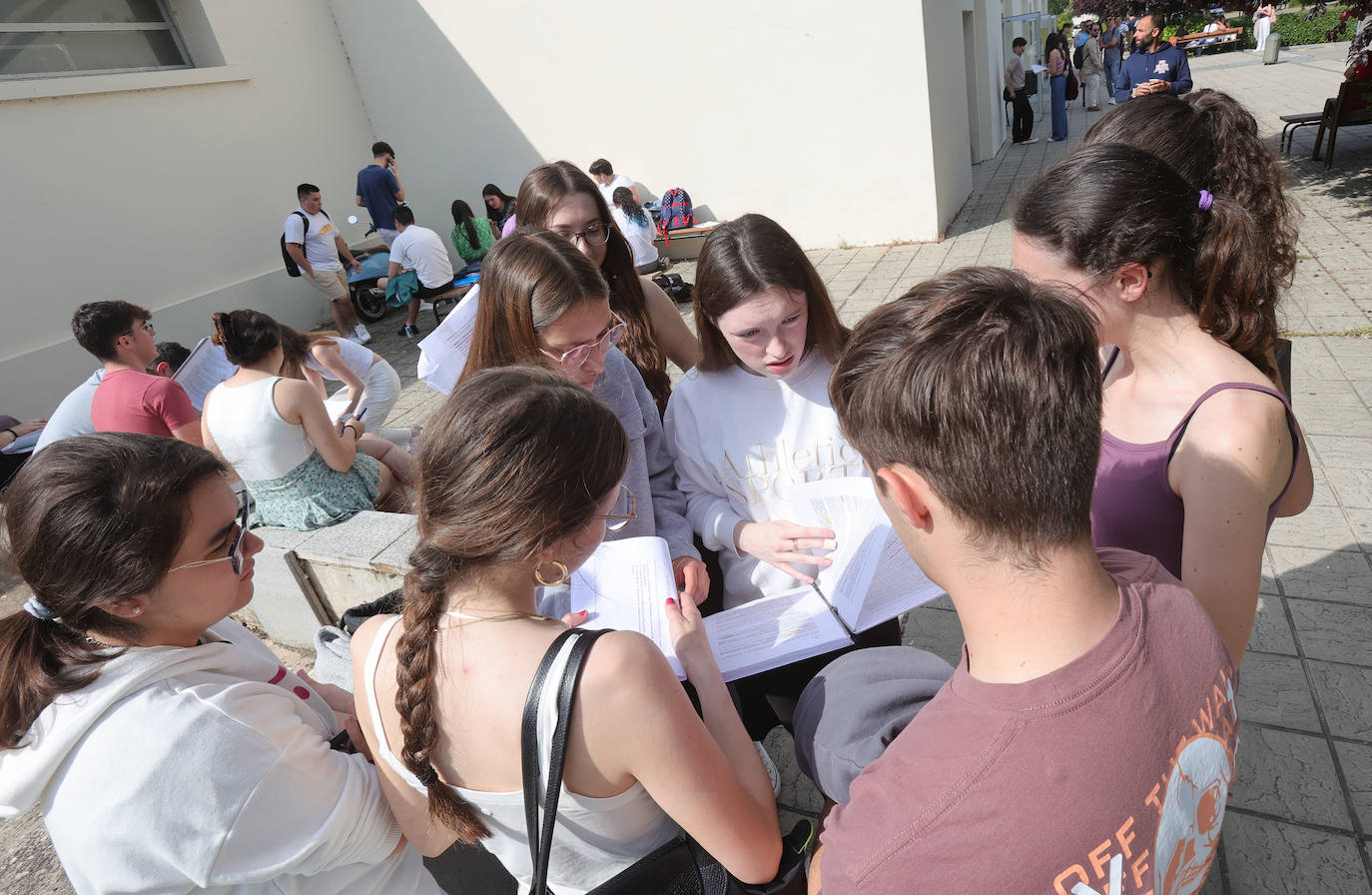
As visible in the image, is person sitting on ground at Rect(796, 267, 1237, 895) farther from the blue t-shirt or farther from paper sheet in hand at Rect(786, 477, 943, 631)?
the blue t-shirt

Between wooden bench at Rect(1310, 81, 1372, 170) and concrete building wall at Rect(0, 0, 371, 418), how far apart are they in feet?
43.9

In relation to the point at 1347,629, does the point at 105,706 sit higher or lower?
higher

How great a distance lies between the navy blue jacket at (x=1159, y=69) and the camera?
353 inches

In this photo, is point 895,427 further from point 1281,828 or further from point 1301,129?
point 1301,129

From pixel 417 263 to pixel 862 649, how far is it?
9.15m

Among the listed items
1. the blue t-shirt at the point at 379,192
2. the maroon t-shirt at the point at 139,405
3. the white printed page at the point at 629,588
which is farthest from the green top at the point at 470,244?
the white printed page at the point at 629,588

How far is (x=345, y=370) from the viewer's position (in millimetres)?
4457

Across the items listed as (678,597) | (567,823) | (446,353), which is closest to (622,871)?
(567,823)

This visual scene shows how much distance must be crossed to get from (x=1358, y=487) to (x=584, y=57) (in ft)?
32.5

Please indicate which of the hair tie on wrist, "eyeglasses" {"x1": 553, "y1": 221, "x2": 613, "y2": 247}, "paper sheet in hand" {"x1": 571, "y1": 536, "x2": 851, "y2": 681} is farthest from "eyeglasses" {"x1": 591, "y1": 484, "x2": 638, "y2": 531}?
"eyeglasses" {"x1": 553, "y1": 221, "x2": 613, "y2": 247}

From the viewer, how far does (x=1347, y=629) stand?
266 centimetres

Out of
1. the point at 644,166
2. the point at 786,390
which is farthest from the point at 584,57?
the point at 786,390

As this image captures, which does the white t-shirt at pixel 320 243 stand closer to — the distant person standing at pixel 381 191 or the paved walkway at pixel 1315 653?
the distant person standing at pixel 381 191

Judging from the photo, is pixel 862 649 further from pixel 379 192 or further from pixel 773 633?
pixel 379 192
